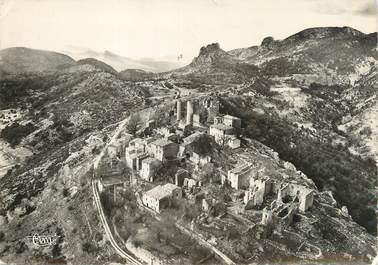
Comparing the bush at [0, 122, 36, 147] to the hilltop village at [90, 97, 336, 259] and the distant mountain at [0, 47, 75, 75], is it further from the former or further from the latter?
the hilltop village at [90, 97, 336, 259]

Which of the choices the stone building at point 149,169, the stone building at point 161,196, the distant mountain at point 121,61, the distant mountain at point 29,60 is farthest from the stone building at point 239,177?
the distant mountain at point 29,60

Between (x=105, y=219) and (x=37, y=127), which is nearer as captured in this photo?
(x=105, y=219)

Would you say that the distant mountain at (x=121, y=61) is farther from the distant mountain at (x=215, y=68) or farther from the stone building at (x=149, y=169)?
the stone building at (x=149, y=169)

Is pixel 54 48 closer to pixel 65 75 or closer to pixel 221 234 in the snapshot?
pixel 65 75

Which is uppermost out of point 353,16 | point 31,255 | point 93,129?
point 353,16

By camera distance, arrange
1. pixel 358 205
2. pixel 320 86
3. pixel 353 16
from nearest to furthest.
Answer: pixel 353 16, pixel 358 205, pixel 320 86

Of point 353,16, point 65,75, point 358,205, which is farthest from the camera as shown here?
point 65,75

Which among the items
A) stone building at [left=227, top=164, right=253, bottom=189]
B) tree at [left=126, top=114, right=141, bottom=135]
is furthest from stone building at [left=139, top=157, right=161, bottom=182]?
stone building at [left=227, top=164, right=253, bottom=189]

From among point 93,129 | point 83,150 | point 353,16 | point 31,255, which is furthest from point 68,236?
point 353,16
